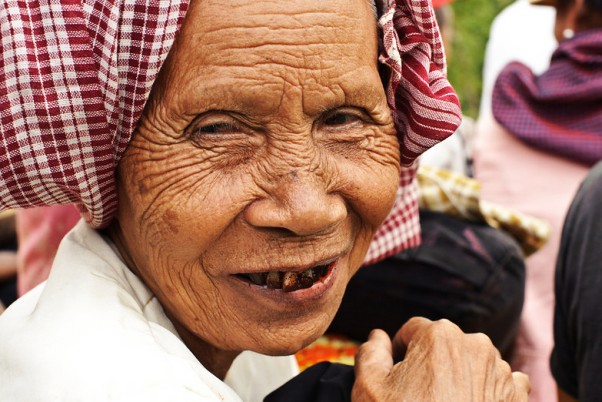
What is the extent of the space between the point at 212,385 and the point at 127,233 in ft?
1.34

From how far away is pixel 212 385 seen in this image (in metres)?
1.71

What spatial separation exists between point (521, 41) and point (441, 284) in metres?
2.64

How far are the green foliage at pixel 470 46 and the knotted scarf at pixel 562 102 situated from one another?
404 cm

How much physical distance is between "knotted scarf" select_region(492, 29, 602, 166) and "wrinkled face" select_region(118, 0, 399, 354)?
2.37m

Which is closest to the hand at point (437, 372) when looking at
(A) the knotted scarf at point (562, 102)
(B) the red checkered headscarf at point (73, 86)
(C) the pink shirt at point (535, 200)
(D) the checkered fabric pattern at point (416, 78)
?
(D) the checkered fabric pattern at point (416, 78)

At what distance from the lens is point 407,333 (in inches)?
77.4

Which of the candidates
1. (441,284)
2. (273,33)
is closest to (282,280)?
(273,33)

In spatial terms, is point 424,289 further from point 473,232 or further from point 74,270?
point 74,270

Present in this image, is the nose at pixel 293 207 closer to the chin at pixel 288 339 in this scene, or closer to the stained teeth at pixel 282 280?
the stained teeth at pixel 282 280

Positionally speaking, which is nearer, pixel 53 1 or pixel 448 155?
pixel 53 1

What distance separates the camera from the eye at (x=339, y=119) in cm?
182

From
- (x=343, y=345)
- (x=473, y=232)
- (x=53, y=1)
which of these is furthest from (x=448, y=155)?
(x=53, y=1)

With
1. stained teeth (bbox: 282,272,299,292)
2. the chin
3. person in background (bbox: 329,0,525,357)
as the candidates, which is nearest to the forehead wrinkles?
stained teeth (bbox: 282,272,299,292)

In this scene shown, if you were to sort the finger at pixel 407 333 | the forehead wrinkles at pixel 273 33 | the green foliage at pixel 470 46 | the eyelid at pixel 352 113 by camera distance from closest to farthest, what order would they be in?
the forehead wrinkles at pixel 273 33 → the eyelid at pixel 352 113 → the finger at pixel 407 333 → the green foliage at pixel 470 46
